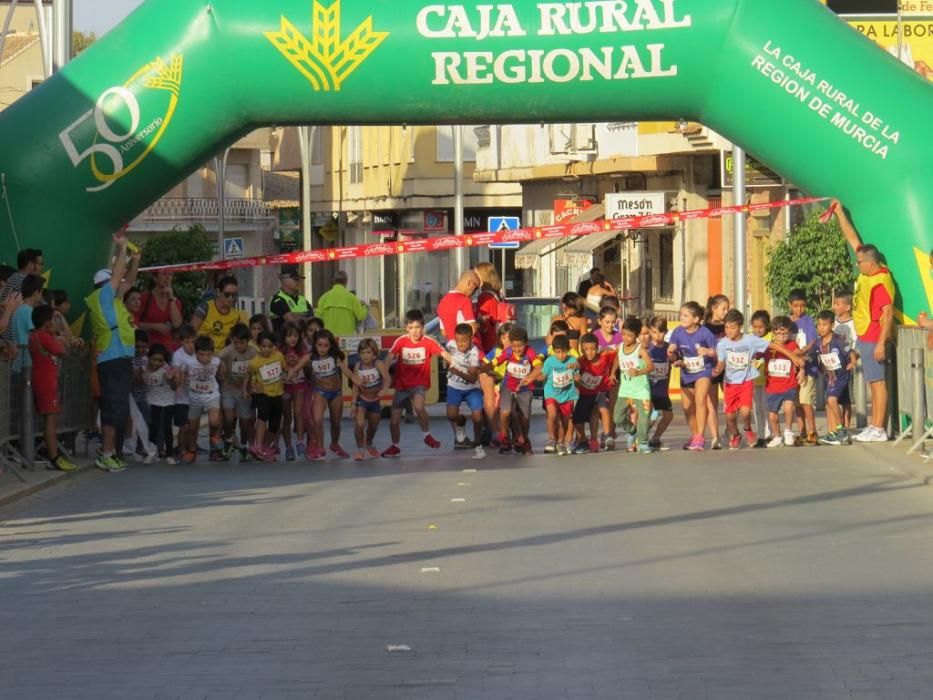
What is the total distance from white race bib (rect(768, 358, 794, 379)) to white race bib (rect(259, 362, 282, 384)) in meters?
4.52

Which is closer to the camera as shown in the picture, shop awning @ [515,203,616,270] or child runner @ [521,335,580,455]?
child runner @ [521,335,580,455]

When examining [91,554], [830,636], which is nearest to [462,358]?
[91,554]

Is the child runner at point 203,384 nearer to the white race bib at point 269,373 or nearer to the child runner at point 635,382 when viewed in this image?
the white race bib at point 269,373

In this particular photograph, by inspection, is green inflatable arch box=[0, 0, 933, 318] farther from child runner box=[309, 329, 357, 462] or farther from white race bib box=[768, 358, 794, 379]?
child runner box=[309, 329, 357, 462]

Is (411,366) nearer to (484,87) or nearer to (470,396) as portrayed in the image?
(470,396)

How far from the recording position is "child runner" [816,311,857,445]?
58.9ft

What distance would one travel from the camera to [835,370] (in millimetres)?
17953

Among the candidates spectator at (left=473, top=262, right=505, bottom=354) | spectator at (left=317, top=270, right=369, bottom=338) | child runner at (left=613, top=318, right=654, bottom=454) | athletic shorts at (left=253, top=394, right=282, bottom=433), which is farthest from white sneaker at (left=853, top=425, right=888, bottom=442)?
spectator at (left=317, top=270, right=369, bottom=338)

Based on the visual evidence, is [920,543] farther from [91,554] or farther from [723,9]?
[723,9]

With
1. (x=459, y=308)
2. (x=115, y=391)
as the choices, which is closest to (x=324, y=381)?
(x=459, y=308)

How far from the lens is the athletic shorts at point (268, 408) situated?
710 inches

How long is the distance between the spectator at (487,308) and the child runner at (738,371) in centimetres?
237

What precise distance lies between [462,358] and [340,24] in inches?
131

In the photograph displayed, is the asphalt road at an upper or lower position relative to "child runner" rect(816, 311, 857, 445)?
lower
